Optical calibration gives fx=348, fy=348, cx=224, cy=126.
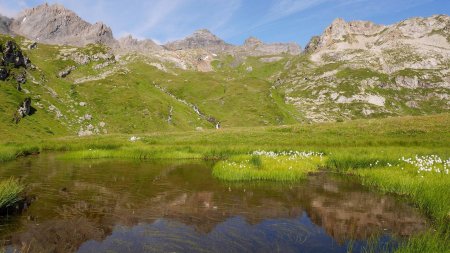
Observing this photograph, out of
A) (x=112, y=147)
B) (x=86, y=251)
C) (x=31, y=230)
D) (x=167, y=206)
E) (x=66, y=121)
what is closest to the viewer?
(x=86, y=251)

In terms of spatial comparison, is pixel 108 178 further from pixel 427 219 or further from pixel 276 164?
pixel 427 219

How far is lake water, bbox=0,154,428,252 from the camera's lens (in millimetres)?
12500

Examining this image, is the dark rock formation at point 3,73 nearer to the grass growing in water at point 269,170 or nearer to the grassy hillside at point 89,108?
the grassy hillside at point 89,108

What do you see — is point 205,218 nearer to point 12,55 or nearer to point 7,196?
point 7,196

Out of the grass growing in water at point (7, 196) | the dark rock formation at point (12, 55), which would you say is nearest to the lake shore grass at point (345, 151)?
the grass growing in water at point (7, 196)

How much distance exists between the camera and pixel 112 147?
55938mm

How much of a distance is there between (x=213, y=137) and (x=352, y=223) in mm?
52377

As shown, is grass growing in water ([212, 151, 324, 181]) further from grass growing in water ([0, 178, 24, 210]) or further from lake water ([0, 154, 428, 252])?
grass growing in water ([0, 178, 24, 210])

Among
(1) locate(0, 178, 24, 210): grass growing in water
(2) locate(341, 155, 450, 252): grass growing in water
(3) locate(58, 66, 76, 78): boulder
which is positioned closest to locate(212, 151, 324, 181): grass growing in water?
(2) locate(341, 155, 450, 252): grass growing in water

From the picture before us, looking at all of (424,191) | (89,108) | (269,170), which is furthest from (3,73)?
(424,191)

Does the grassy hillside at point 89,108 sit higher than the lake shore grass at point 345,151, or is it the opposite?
the grassy hillside at point 89,108

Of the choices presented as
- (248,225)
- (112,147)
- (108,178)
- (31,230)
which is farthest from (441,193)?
(112,147)

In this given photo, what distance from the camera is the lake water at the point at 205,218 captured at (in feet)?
41.0

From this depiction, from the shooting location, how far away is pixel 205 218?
52.0 ft
